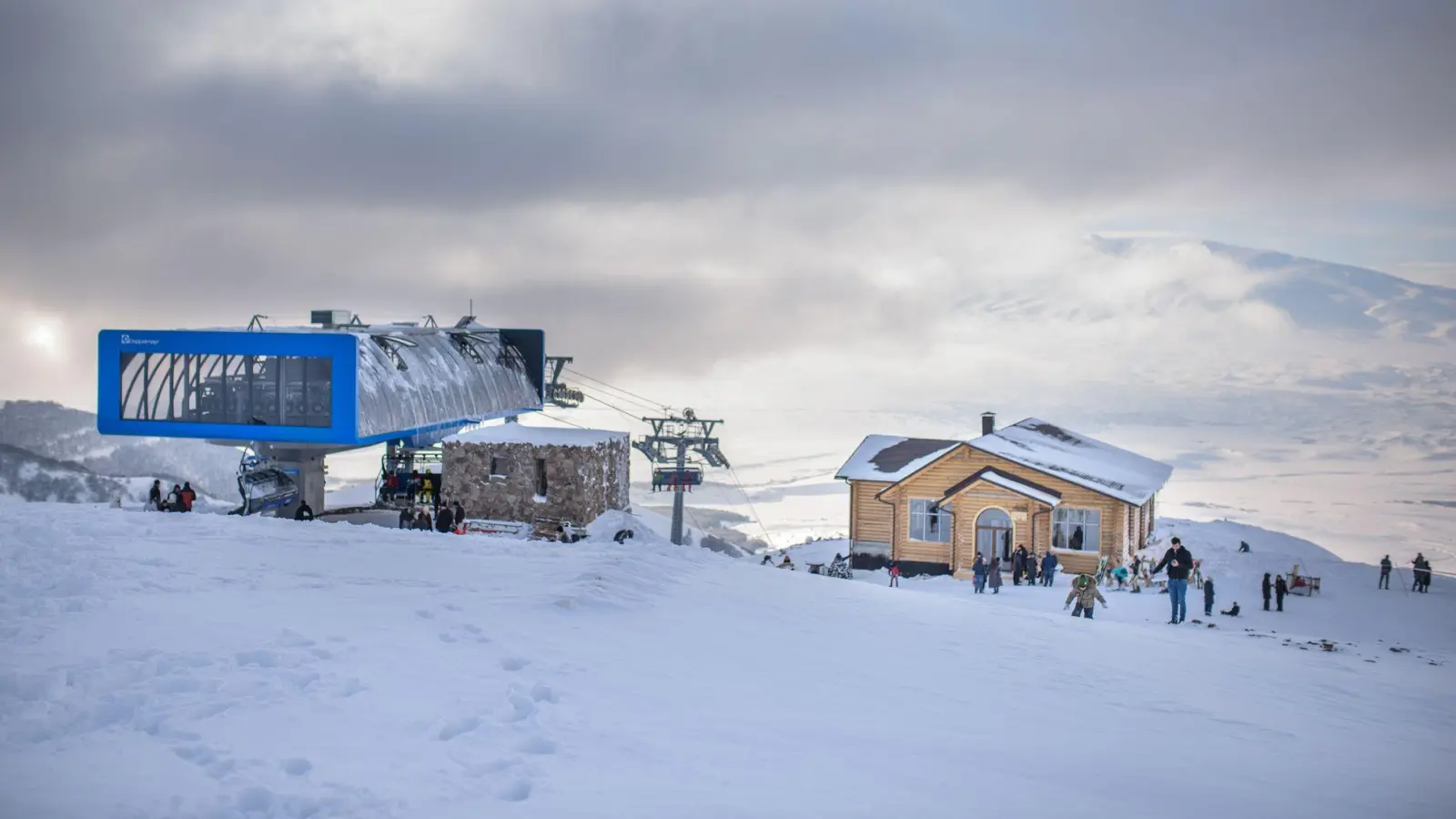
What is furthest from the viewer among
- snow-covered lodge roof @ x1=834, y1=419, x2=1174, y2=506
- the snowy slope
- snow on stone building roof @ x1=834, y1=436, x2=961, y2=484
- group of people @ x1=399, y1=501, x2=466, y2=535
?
snow on stone building roof @ x1=834, y1=436, x2=961, y2=484

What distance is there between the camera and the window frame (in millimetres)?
38750

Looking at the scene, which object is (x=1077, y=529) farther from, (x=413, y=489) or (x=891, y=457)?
(x=413, y=489)

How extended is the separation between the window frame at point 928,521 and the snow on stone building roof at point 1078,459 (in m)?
2.70

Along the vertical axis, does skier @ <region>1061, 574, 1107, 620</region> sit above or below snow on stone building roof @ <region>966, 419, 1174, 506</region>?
below

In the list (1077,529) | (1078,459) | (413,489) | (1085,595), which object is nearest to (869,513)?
(1077,529)

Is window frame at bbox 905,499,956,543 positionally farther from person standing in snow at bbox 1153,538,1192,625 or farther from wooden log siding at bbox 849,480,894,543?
person standing in snow at bbox 1153,538,1192,625

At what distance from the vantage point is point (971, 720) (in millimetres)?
11953

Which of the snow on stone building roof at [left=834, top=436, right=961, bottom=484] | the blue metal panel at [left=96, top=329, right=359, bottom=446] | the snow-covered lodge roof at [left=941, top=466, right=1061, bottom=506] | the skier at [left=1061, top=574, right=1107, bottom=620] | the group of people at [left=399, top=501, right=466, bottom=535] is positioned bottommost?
the skier at [left=1061, top=574, right=1107, bottom=620]

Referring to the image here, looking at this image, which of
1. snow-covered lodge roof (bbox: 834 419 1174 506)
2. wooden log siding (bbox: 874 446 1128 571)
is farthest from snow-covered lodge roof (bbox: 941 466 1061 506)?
wooden log siding (bbox: 874 446 1128 571)

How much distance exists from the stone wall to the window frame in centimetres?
1202

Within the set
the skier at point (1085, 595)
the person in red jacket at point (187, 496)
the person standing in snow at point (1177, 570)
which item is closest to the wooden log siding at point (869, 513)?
the person standing in snow at point (1177, 570)

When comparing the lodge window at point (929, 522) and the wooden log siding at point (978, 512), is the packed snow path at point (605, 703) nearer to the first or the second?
the wooden log siding at point (978, 512)

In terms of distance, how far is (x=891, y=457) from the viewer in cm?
4241

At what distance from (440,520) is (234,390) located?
15.4 metres
